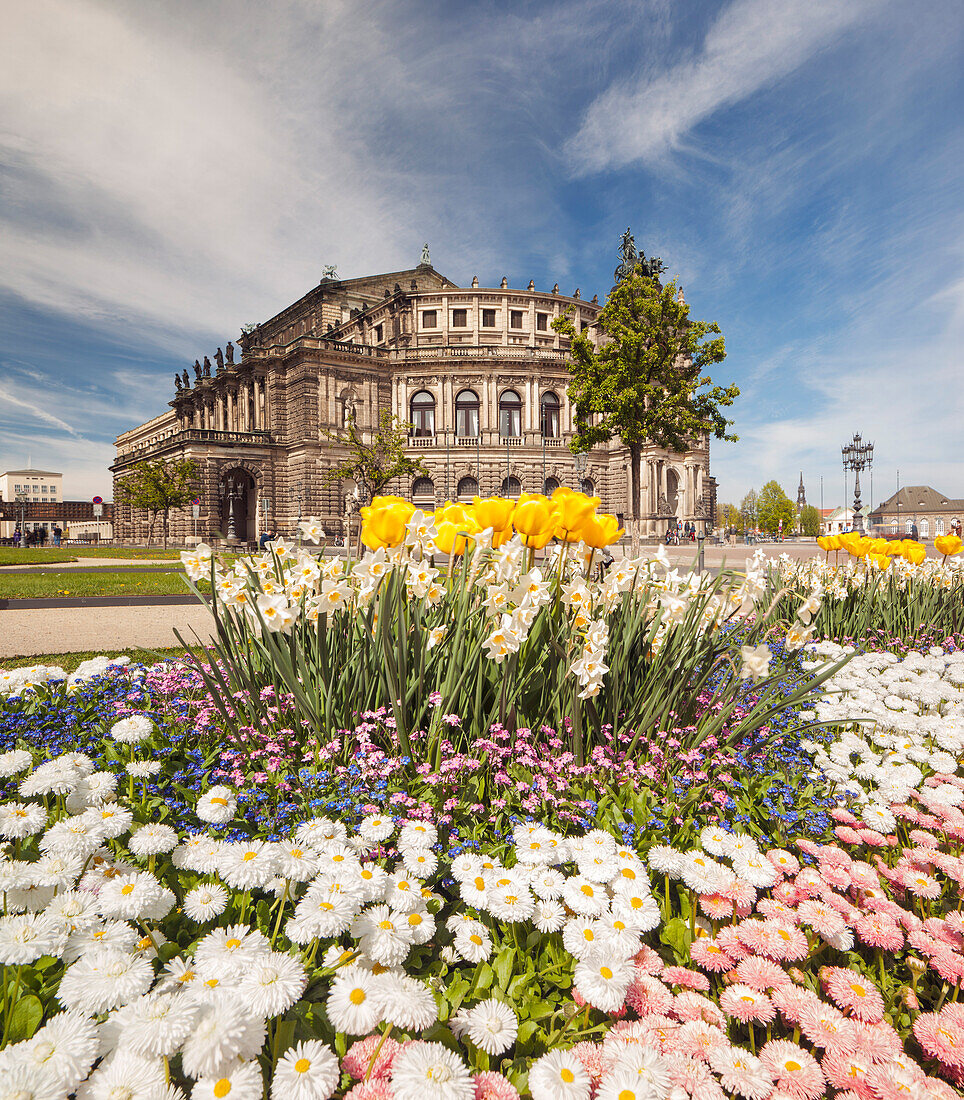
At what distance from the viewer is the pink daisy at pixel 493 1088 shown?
1.02m

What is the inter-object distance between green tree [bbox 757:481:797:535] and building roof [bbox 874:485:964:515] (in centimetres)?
1771

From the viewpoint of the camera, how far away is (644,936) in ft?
5.39

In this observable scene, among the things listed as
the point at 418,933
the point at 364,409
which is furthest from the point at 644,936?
the point at 364,409

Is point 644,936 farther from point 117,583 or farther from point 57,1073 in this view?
point 117,583

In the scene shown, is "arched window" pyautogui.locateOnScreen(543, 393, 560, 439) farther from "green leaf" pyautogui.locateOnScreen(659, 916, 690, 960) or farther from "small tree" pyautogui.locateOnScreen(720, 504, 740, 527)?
"small tree" pyautogui.locateOnScreen(720, 504, 740, 527)

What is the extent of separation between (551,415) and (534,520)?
1707 inches

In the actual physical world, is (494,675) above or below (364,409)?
below

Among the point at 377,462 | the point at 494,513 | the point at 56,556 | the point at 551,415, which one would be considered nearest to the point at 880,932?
the point at 494,513

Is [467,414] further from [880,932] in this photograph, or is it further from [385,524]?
[880,932]

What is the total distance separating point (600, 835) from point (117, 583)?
12819 millimetres

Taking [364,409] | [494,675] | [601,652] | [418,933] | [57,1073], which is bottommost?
[418,933]

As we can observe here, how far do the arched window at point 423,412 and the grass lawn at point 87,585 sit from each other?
3032cm

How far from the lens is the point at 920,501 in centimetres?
8538

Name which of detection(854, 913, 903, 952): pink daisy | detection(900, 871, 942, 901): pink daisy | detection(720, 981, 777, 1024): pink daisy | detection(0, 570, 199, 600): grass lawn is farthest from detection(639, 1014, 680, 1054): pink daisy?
detection(0, 570, 199, 600): grass lawn
